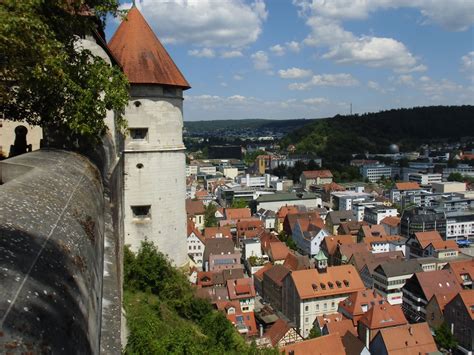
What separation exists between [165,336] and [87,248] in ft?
19.6

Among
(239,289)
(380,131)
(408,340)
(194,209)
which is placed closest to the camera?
(408,340)

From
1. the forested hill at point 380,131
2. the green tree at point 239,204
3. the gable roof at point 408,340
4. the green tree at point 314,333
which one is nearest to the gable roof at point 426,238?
the green tree at point 314,333

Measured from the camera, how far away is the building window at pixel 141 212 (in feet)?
44.2

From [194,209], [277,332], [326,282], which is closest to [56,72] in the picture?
[277,332]

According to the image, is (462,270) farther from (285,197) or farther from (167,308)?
(285,197)

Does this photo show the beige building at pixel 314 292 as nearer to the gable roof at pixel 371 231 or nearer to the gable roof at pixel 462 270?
the gable roof at pixel 462 270

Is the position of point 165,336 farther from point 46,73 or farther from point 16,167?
point 46,73

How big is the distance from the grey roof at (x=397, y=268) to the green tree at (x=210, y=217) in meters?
29.3

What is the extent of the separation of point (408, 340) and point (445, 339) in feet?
18.4

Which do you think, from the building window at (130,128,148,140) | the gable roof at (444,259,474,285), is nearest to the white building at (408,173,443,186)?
the gable roof at (444,259,474,285)

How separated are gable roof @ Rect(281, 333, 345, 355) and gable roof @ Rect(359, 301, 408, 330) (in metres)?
5.04

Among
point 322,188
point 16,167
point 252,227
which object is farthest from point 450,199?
point 16,167

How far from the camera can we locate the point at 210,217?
68875 mm

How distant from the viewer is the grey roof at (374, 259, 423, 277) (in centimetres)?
4128
